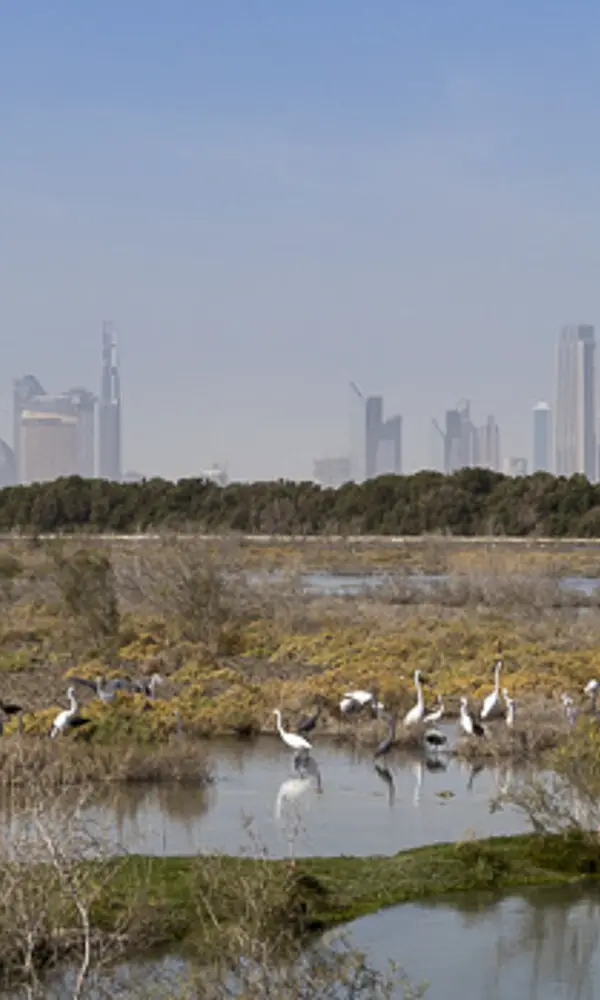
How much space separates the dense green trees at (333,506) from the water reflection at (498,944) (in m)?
79.2

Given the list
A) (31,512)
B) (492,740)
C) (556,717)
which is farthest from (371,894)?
(31,512)

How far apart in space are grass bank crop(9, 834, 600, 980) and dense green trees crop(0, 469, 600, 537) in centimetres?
7820

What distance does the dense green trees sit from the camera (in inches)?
3812

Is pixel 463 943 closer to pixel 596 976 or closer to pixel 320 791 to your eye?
pixel 596 976

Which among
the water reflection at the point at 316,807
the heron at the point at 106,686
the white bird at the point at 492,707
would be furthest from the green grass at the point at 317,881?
the heron at the point at 106,686

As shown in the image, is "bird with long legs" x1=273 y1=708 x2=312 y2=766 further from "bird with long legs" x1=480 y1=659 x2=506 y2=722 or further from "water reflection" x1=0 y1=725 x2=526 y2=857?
"bird with long legs" x1=480 y1=659 x2=506 y2=722

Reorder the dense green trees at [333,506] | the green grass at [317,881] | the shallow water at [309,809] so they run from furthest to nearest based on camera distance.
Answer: the dense green trees at [333,506] → the shallow water at [309,809] → the green grass at [317,881]

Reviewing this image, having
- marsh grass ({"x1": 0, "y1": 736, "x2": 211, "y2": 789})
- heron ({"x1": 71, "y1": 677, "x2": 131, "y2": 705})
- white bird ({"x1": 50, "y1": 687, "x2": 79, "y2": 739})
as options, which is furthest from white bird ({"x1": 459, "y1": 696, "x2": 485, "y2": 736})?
white bird ({"x1": 50, "y1": 687, "x2": 79, "y2": 739})

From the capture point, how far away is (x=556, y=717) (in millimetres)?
23281

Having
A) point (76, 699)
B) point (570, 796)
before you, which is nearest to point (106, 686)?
point (76, 699)

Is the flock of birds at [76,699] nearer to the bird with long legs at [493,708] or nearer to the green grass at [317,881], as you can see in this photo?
the bird with long legs at [493,708]

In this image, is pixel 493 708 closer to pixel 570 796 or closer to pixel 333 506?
pixel 570 796

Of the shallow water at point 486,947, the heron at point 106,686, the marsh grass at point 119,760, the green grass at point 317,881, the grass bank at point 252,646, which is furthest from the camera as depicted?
the grass bank at point 252,646

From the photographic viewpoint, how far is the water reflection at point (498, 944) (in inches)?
502
